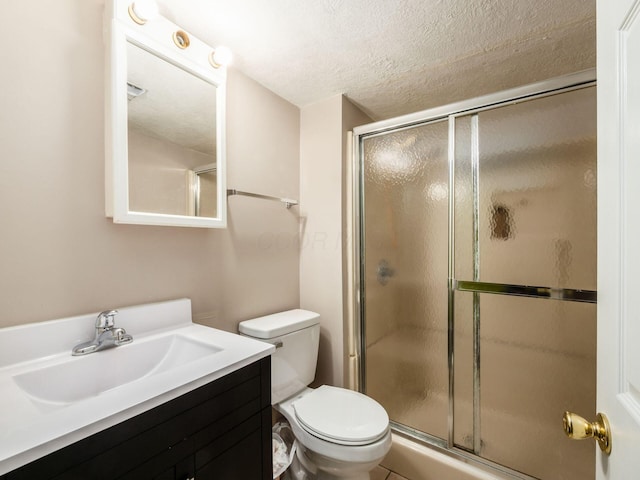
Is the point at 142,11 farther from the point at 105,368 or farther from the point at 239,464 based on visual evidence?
the point at 239,464

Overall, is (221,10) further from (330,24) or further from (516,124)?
(516,124)

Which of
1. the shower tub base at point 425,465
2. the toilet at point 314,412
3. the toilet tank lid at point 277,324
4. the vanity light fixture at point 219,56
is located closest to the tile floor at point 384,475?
the shower tub base at point 425,465

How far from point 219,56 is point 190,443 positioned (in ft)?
4.85

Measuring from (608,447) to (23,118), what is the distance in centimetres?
161

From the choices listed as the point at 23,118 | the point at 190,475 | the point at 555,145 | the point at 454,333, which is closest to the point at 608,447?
the point at 190,475

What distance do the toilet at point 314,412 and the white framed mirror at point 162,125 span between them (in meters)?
0.66

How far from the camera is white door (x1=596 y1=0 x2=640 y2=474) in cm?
42

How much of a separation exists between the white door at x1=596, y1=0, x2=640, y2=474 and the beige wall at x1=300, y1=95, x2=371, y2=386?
1339mm

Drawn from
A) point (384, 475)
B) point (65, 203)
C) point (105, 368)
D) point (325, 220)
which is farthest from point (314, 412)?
point (65, 203)

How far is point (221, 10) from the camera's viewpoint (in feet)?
3.90

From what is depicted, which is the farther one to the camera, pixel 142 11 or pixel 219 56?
pixel 219 56

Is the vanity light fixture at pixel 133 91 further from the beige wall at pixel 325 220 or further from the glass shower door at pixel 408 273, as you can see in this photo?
the glass shower door at pixel 408 273

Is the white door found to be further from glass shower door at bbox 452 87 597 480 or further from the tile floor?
the tile floor

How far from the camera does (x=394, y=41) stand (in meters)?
1.36
